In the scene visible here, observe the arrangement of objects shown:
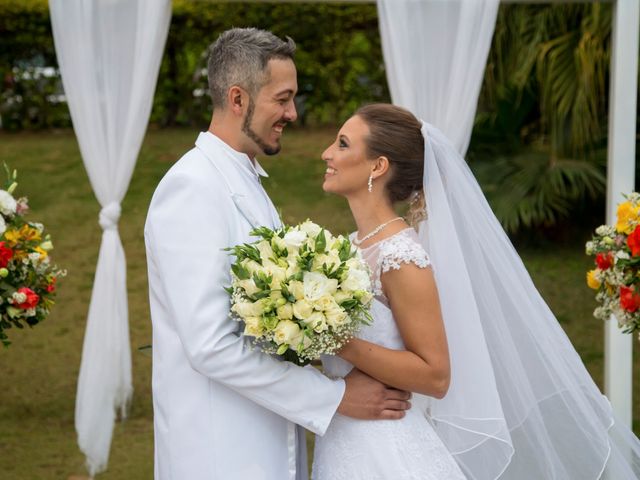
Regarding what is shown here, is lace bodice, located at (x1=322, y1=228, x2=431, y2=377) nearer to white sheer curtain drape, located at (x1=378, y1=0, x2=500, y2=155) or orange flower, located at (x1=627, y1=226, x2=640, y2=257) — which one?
orange flower, located at (x1=627, y1=226, x2=640, y2=257)

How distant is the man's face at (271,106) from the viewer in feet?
9.89

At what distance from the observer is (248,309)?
262 cm

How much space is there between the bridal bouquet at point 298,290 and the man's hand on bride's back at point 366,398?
0.26 meters

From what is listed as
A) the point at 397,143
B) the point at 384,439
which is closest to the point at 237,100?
the point at 397,143

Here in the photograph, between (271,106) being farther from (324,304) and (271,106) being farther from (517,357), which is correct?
(517,357)

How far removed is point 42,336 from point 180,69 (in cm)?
454

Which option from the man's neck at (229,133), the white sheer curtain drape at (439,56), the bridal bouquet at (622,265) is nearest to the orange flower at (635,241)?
the bridal bouquet at (622,265)

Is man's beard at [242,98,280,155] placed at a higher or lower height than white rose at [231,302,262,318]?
higher

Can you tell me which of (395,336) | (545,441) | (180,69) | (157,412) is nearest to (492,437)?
(545,441)

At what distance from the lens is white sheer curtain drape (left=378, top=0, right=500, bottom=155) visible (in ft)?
17.2

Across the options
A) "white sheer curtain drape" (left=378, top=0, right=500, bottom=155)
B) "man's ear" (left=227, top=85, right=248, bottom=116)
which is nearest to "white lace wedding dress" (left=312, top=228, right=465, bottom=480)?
"man's ear" (left=227, top=85, right=248, bottom=116)

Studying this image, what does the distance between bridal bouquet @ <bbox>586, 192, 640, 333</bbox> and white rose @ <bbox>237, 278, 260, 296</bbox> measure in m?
2.13

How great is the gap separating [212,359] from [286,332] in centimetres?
25

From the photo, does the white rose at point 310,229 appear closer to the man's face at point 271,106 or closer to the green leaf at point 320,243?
the green leaf at point 320,243
